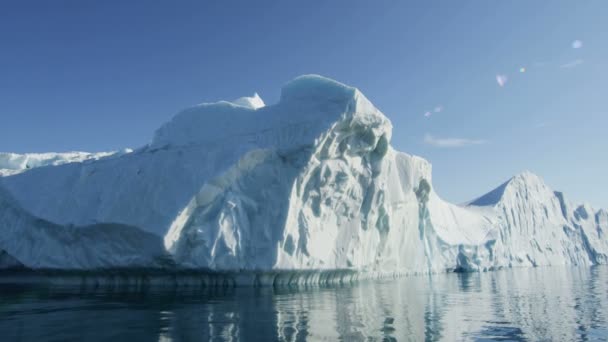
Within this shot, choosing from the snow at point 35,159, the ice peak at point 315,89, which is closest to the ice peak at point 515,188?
the ice peak at point 315,89

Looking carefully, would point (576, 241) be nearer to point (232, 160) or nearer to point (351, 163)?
point (351, 163)

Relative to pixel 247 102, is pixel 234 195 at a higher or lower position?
lower

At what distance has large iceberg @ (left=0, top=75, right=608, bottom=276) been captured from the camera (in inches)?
654

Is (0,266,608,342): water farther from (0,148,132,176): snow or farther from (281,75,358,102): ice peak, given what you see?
(0,148,132,176): snow

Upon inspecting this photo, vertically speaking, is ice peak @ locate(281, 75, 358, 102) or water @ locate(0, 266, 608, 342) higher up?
ice peak @ locate(281, 75, 358, 102)

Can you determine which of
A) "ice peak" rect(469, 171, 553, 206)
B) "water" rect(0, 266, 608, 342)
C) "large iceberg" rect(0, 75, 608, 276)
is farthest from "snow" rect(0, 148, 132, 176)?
"ice peak" rect(469, 171, 553, 206)

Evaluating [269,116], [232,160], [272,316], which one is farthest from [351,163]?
[272,316]

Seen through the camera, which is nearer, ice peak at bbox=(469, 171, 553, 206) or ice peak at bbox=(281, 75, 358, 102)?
ice peak at bbox=(281, 75, 358, 102)

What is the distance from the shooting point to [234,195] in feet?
57.1

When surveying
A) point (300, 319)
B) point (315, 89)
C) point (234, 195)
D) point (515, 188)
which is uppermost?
point (515, 188)

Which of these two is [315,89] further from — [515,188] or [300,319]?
[515,188]

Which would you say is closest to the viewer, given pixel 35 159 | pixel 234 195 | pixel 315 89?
pixel 234 195

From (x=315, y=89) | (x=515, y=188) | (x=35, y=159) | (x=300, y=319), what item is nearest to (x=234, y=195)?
(x=315, y=89)

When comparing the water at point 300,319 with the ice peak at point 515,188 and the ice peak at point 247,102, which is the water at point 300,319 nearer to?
the ice peak at point 247,102
